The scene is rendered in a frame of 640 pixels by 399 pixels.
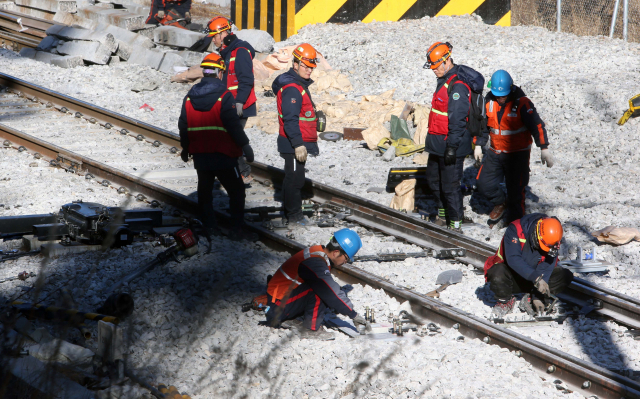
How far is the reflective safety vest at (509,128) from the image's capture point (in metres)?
8.05

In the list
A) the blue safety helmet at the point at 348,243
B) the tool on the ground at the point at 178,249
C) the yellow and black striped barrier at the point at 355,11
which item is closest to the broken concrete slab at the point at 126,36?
the yellow and black striped barrier at the point at 355,11

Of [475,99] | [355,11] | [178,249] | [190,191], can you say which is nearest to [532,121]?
[475,99]

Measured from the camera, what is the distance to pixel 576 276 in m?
6.80

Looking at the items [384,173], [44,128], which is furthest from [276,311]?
[44,128]

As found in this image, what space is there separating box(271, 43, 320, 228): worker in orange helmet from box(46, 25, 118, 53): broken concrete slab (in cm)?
866

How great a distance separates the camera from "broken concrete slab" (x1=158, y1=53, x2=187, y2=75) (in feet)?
48.9

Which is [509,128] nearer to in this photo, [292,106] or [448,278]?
[448,278]

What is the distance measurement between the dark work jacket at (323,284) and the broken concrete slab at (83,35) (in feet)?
37.2

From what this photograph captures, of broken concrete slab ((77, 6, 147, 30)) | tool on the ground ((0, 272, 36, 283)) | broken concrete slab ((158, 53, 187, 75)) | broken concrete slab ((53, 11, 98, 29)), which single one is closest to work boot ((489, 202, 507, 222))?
tool on the ground ((0, 272, 36, 283))

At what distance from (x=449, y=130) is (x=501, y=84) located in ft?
2.57

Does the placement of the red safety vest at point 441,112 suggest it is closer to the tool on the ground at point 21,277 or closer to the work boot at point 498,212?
the work boot at point 498,212

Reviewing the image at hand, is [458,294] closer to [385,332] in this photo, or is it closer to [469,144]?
[385,332]

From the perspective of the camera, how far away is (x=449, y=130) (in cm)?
803

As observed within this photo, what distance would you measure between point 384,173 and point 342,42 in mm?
6409
